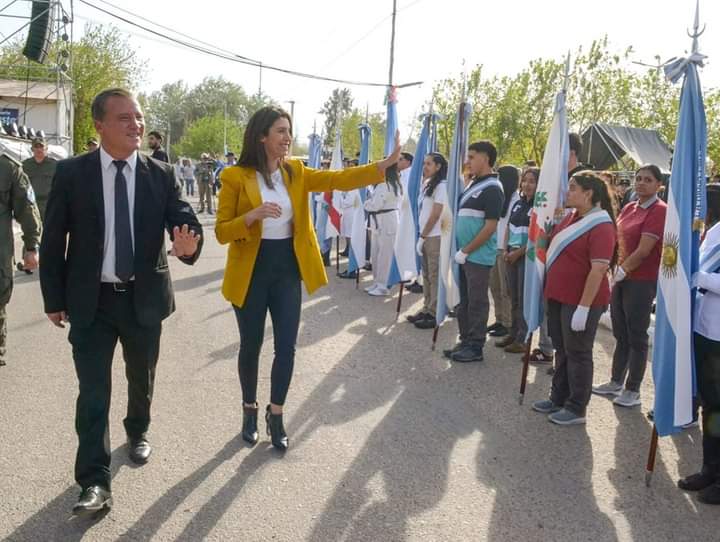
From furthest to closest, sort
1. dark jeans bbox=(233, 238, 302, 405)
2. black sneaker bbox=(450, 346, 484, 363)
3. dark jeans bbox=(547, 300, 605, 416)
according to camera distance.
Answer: black sneaker bbox=(450, 346, 484, 363), dark jeans bbox=(547, 300, 605, 416), dark jeans bbox=(233, 238, 302, 405)

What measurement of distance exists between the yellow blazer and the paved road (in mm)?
1082

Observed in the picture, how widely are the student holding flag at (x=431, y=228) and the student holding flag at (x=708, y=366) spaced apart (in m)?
3.94

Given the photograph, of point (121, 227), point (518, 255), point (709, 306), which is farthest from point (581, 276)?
point (121, 227)

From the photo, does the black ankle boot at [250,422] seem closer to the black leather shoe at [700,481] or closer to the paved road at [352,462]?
the paved road at [352,462]

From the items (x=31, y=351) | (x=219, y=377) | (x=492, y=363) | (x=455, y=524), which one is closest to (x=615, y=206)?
(x=492, y=363)

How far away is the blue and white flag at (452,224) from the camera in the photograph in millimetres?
6406

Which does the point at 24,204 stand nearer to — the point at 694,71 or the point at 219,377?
the point at 219,377

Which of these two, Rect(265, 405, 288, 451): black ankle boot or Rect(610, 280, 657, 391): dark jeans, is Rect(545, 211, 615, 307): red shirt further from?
Rect(265, 405, 288, 451): black ankle boot

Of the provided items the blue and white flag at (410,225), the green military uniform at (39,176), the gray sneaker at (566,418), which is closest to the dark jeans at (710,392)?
the gray sneaker at (566,418)

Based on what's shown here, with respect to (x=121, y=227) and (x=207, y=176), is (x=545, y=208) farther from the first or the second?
(x=207, y=176)

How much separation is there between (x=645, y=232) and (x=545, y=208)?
30.8 inches

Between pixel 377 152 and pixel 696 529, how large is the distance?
44.7 m

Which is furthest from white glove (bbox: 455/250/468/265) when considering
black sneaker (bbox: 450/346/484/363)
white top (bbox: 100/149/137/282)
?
white top (bbox: 100/149/137/282)

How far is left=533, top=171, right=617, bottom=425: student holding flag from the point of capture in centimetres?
448
